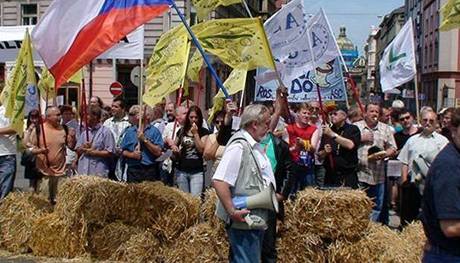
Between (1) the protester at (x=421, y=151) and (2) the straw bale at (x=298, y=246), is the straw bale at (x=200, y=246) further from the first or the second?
(1) the protester at (x=421, y=151)

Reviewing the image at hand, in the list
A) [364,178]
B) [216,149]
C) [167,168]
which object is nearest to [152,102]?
[167,168]

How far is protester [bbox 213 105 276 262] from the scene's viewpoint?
6.46 meters

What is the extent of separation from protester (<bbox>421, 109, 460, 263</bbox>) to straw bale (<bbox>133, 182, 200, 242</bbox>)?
4109 mm

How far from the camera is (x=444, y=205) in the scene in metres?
4.71

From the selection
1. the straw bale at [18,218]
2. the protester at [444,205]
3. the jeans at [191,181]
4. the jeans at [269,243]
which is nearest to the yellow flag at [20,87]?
the straw bale at [18,218]

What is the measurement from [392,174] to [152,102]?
3.31m

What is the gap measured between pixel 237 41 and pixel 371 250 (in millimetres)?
3148

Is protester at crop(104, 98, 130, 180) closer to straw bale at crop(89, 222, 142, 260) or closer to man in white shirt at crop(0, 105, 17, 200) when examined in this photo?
man in white shirt at crop(0, 105, 17, 200)

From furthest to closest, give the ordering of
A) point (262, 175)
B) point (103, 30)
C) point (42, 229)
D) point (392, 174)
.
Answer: point (392, 174) → point (42, 229) → point (103, 30) → point (262, 175)

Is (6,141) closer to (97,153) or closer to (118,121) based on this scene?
(97,153)

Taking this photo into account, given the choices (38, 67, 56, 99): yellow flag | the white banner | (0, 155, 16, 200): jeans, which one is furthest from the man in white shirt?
(38, 67, 56, 99): yellow flag

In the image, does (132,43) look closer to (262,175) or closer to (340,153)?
(340,153)

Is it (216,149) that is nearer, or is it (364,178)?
(216,149)

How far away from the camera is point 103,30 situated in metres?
8.66
